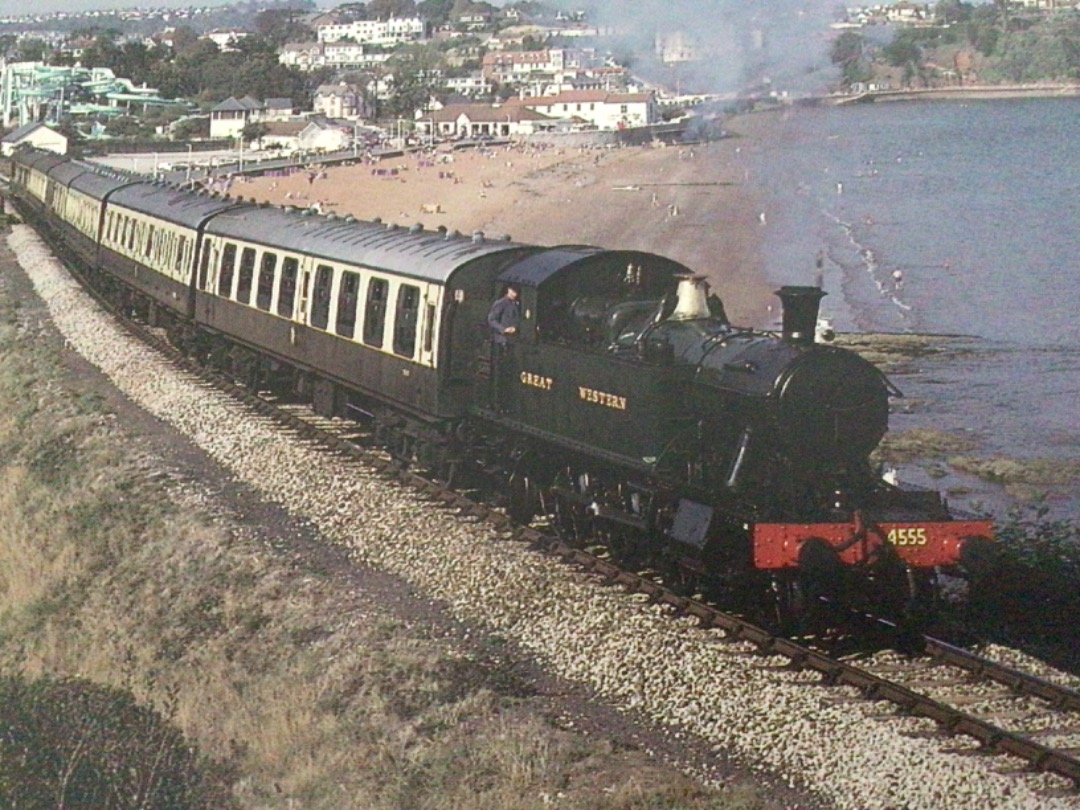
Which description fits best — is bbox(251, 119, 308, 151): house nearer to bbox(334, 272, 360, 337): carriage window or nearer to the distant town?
the distant town

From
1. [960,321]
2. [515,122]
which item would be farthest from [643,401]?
[515,122]

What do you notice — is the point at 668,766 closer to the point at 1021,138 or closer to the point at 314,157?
the point at 314,157

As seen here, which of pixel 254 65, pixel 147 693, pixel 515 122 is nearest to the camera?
pixel 147 693

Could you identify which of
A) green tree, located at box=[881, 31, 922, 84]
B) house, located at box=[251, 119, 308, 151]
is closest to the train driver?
green tree, located at box=[881, 31, 922, 84]

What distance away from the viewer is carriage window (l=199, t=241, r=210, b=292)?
2744 centimetres

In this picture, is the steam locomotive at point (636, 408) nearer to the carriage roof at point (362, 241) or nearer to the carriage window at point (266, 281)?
the carriage roof at point (362, 241)

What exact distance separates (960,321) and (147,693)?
35.3 meters

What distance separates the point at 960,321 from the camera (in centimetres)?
4475

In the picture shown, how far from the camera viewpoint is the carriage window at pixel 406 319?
1806cm

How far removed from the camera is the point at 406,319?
722 inches

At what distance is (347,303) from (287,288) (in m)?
2.76

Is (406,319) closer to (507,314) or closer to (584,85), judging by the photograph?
(507,314)

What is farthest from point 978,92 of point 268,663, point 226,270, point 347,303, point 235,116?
point 235,116

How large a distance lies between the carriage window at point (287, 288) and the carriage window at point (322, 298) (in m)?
0.94
